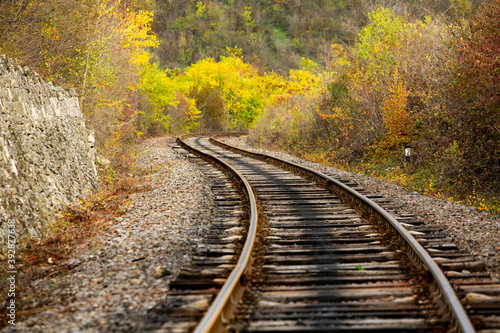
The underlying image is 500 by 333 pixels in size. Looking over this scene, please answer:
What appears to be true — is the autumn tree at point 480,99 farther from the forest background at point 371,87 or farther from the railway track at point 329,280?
the railway track at point 329,280

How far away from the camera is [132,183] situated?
38.9 ft

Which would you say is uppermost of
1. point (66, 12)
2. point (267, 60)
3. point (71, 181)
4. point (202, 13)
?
point (202, 13)

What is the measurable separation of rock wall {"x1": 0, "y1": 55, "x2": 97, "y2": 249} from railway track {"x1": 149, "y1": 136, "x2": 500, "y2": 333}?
2.97 meters

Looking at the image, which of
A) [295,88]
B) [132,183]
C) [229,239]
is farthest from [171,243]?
[295,88]

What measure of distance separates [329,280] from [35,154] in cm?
598

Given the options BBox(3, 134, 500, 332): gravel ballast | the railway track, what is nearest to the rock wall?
BBox(3, 134, 500, 332): gravel ballast

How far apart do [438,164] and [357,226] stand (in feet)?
23.3

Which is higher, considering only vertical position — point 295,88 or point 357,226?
point 295,88

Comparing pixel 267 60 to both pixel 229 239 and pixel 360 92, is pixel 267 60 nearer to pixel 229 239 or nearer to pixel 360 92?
pixel 360 92

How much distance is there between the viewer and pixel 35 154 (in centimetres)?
797

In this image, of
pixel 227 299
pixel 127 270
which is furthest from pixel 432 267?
pixel 127 270

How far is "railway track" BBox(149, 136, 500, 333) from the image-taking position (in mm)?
3814

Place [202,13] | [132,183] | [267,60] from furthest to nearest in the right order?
[202,13], [267,60], [132,183]

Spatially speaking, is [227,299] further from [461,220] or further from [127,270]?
[461,220]
